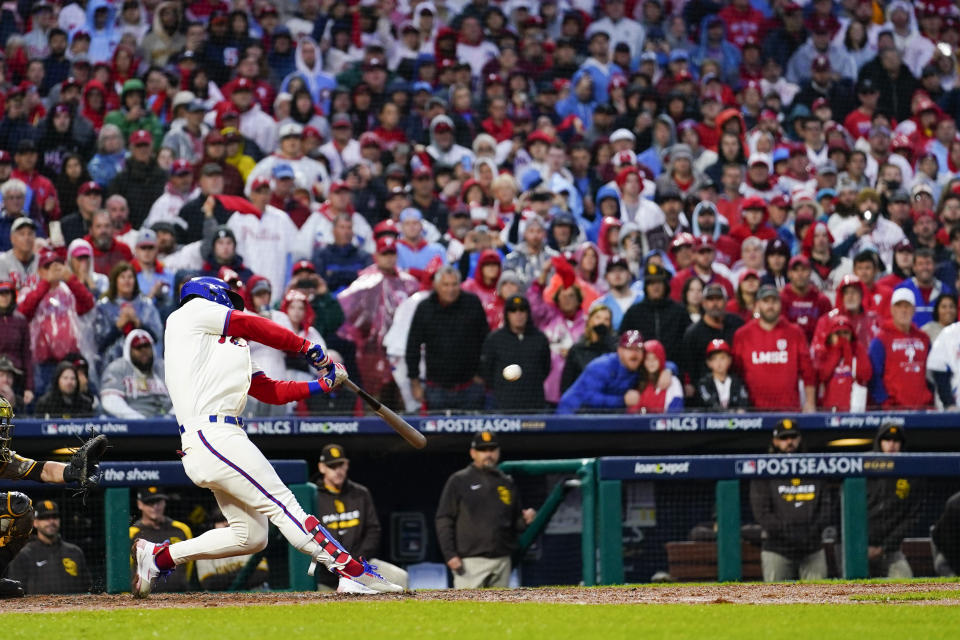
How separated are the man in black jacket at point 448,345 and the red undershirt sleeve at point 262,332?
13.0 feet

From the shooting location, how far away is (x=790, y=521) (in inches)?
374

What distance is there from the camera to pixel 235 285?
1075 cm

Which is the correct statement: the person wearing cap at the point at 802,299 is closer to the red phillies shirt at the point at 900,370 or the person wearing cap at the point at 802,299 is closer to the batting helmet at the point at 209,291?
the red phillies shirt at the point at 900,370

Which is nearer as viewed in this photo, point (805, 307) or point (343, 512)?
point (343, 512)

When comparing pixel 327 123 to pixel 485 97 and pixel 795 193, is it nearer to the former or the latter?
pixel 485 97

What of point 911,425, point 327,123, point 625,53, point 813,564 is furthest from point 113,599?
point 625,53

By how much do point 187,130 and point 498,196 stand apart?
2.94 meters

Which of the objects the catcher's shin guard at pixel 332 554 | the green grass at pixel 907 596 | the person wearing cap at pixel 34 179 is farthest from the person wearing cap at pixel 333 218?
the green grass at pixel 907 596

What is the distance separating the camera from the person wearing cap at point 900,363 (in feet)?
38.0

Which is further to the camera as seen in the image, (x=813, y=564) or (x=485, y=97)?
(x=485, y=97)

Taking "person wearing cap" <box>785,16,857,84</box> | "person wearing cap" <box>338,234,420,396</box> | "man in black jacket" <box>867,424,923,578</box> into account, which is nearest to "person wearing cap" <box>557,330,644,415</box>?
"person wearing cap" <box>338,234,420,396</box>

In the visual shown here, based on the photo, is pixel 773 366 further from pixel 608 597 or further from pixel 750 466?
pixel 608 597

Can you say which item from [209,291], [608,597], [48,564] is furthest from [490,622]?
[48,564]

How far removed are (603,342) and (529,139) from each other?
4.23 m
